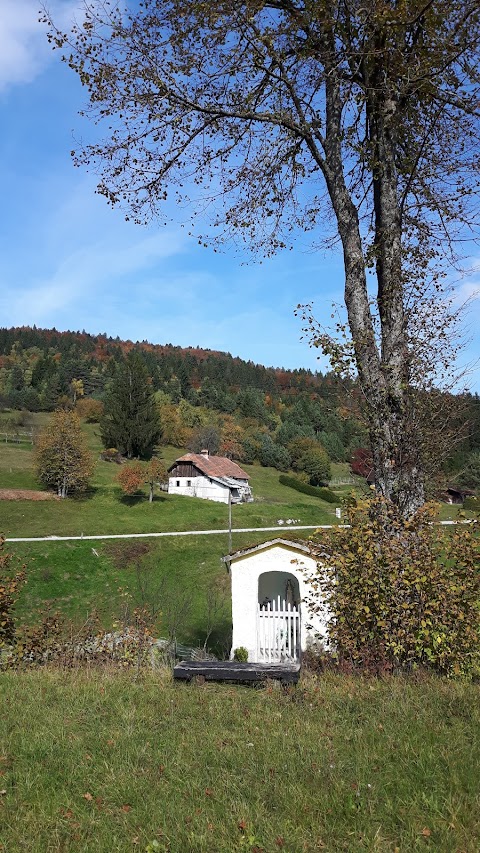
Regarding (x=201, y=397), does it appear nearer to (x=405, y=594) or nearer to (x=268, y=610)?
(x=268, y=610)

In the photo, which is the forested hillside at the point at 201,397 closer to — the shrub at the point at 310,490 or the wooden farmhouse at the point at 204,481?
the shrub at the point at 310,490

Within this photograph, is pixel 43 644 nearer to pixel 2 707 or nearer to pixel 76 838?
pixel 2 707

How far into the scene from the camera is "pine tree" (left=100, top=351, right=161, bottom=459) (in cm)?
6931

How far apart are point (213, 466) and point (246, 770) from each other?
5602cm

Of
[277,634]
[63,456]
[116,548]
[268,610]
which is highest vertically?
[63,456]

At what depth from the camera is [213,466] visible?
Answer: 5956 cm

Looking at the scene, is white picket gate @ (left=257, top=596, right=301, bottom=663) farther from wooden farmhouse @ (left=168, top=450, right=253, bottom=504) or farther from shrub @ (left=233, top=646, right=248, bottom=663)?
wooden farmhouse @ (left=168, top=450, right=253, bottom=504)

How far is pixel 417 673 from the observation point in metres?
5.52

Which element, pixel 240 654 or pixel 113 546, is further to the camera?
pixel 113 546

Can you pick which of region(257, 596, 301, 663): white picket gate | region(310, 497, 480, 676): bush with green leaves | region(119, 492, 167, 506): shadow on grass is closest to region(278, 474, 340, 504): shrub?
region(119, 492, 167, 506): shadow on grass

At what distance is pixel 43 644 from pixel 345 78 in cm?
825

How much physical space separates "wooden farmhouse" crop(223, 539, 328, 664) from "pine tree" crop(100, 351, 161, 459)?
56149 mm

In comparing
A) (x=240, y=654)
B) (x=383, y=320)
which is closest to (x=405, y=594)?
(x=383, y=320)

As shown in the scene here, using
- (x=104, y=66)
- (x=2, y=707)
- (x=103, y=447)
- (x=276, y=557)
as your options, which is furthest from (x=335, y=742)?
(x=103, y=447)
